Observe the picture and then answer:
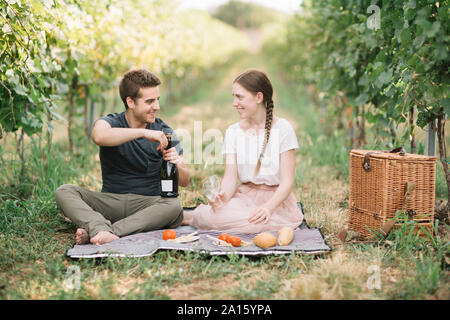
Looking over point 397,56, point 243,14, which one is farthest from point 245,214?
point 243,14

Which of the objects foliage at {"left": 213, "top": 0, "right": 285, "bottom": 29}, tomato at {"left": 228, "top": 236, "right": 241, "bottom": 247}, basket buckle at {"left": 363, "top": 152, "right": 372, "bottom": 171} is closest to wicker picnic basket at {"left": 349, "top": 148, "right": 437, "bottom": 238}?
basket buckle at {"left": 363, "top": 152, "right": 372, "bottom": 171}

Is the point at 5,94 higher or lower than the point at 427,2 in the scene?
lower

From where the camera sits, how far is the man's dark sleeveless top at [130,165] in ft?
11.4

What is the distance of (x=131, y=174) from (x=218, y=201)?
748mm

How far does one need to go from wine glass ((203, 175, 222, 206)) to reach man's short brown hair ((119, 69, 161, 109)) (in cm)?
85

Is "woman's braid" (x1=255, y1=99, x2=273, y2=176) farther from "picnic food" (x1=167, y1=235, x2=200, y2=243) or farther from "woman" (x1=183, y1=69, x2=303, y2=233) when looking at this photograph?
"picnic food" (x1=167, y1=235, x2=200, y2=243)

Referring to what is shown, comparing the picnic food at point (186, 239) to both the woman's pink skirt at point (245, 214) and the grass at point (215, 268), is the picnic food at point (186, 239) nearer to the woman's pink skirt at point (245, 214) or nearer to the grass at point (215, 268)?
the grass at point (215, 268)

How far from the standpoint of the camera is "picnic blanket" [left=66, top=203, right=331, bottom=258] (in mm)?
2832

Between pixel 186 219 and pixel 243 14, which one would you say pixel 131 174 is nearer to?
pixel 186 219

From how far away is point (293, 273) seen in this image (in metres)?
2.57

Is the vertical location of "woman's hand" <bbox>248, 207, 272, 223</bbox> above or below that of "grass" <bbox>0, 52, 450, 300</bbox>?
above
